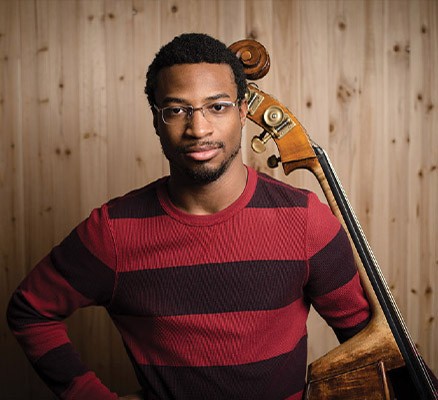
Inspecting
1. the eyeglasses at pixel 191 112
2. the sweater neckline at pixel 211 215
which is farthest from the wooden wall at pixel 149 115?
the eyeglasses at pixel 191 112

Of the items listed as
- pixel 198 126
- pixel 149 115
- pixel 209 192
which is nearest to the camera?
pixel 198 126

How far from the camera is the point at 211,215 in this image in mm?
1348

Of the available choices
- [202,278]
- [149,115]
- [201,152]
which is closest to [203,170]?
[201,152]

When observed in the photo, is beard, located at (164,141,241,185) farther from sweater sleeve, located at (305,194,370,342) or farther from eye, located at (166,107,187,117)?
sweater sleeve, located at (305,194,370,342)

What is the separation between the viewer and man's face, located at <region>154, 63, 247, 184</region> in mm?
1246

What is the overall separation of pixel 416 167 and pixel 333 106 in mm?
462

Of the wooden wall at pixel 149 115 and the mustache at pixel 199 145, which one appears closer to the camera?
the mustache at pixel 199 145

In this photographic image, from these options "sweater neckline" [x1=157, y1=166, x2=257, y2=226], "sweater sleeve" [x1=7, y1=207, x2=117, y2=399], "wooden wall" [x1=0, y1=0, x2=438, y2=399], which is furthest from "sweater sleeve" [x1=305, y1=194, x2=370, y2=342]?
"wooden wall" [x1=0, y1=0, x2=438, y2=399]

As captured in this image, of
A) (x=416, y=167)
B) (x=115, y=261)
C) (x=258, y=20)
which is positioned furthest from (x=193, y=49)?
(x=416, y=167)

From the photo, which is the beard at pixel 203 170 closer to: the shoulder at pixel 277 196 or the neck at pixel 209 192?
the neck at pixel 209 192

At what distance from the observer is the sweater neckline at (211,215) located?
1343 millimetres

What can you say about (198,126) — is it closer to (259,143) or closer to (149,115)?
(259,143)

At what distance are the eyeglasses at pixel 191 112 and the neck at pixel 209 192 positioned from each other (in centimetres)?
14

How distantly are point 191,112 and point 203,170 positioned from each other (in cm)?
14
